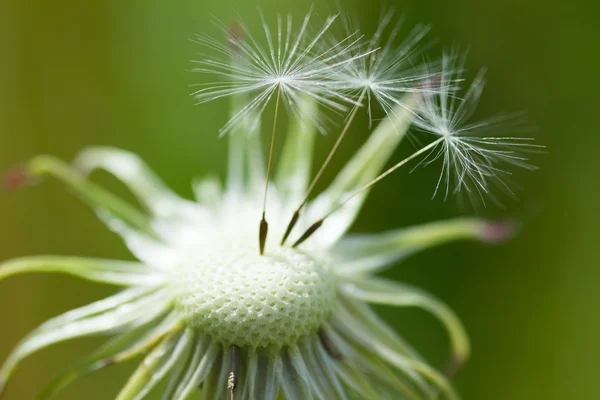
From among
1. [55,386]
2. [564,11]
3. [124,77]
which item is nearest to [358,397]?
[55,386]

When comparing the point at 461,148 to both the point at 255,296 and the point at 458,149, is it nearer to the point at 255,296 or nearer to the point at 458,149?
the point at 458,149

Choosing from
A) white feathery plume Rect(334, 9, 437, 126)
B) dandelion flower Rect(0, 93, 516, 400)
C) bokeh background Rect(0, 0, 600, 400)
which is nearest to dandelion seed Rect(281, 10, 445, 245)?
white feathery plume Rect(334, 9, 437, 126)

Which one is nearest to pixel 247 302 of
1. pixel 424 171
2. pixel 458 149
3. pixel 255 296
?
pixel 255 296

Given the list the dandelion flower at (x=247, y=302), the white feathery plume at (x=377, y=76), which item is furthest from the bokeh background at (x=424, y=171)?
the white feathery plume at (x=377, y=76)

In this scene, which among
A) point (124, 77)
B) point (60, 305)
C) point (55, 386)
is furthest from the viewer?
point (124, 77)

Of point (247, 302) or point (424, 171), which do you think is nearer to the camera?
point (247, 302)

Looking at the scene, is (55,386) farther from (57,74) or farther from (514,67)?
(514,67)
